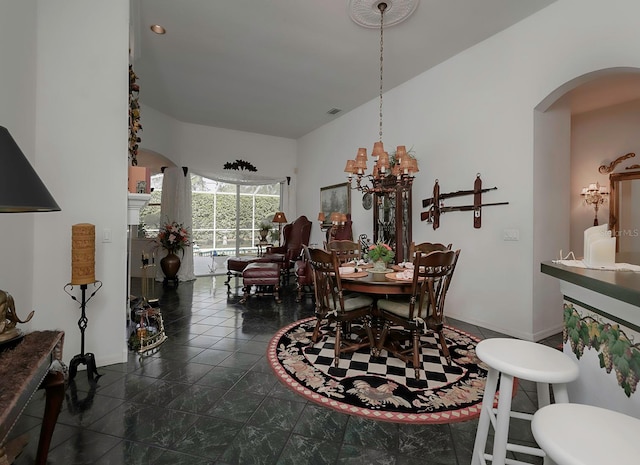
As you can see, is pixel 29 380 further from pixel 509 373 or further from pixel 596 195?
pixel 596 195

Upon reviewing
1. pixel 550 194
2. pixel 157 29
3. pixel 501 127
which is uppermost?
pixel 157 29

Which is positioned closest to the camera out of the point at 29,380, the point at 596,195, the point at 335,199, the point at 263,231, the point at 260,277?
the point at 29,380

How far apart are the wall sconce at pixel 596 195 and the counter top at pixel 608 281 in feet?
15.2

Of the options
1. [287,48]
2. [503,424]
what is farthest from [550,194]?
[287,48]

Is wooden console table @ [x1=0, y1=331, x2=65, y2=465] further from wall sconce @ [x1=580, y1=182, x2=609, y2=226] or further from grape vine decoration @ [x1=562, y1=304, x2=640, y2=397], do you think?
wall sconce @ [x1=580, y1=182, x2=609, y2=226]

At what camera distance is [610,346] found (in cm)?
120

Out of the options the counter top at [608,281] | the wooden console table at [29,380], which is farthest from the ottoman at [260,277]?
the counter top at [608,281]

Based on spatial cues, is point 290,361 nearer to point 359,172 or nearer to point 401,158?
point 359,172

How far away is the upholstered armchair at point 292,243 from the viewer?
6012 millimetres

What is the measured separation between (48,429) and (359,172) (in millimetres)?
2829

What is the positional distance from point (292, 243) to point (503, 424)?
18.3 ft

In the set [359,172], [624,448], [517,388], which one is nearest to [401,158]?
[359,172]

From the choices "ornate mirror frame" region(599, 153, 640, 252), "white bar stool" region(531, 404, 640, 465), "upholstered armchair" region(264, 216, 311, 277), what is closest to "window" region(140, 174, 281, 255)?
"upholstered armchair" region(264, 216, 311, 277)

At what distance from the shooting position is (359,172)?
300cm
